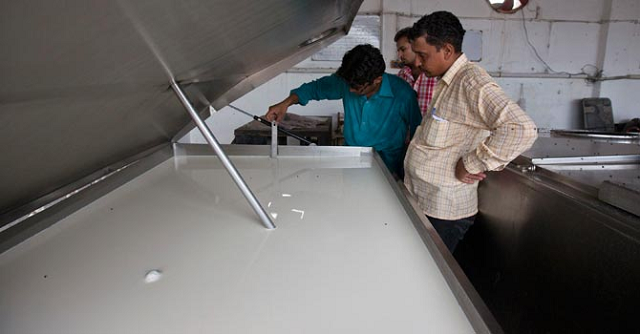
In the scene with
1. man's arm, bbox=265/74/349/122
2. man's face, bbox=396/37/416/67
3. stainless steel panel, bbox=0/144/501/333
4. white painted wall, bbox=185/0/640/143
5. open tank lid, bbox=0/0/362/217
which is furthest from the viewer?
white painted wall, bbox=185/0/640/143

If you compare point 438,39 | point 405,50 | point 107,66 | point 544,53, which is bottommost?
point 107,66

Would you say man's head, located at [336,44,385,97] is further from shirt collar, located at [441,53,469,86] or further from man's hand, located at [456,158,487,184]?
man's hand, located at [456,158,487,184]

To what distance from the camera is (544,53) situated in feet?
13.1

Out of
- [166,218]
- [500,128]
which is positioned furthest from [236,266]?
[500,128]

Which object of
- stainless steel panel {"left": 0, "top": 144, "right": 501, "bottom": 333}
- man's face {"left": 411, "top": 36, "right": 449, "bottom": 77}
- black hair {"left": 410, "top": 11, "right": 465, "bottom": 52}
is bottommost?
stainless steel panel {"left": 0, "top": 144, "right": 501, "bottom": 333}

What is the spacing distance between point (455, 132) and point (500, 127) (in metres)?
0.16

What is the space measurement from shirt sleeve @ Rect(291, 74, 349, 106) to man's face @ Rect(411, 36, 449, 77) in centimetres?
53

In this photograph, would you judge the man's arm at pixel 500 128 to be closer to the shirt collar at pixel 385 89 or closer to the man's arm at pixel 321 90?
the shirt collar at pixel 385 89

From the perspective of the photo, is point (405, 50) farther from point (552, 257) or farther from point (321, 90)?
point (552, 257)

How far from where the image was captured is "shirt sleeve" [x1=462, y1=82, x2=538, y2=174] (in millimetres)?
844

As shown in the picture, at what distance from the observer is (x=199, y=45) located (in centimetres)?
63

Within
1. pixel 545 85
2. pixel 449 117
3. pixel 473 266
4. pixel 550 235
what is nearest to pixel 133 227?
pixel 449 117

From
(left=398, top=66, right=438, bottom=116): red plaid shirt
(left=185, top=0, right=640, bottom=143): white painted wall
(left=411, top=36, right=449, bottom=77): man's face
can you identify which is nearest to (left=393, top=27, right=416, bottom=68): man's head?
(left=398, top=66, right=438, bottom=116): red plaid shirt

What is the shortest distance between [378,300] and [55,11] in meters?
0.50
